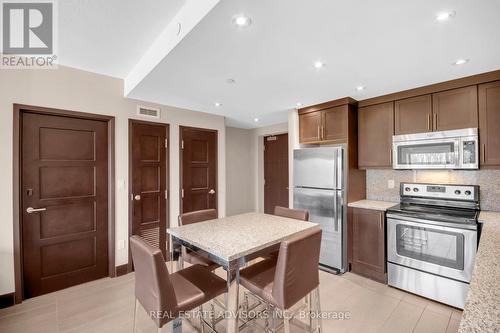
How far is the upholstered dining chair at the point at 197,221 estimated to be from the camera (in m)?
2.05

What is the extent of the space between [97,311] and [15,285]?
89cm

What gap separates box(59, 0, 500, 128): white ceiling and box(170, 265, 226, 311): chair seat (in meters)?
1.68

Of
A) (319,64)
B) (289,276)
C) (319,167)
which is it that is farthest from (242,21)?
(319,167)

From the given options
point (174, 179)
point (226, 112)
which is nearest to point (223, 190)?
point (174, 179)

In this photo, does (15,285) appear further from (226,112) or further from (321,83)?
(321,83)

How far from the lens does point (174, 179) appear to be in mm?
3465

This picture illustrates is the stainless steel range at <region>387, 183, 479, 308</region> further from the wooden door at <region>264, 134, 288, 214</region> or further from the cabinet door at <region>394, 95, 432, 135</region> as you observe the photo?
the wooden door at <region>264, 134, 288, 214</region>

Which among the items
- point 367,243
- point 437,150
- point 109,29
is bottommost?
point 367,243

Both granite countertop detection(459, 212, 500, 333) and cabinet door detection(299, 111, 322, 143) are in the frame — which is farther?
cabinet door detection(299, 111, 322, 143)

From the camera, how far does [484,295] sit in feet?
2.66

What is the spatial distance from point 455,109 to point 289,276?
8.38 ft

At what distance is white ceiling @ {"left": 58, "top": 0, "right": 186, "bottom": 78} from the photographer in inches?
63.4

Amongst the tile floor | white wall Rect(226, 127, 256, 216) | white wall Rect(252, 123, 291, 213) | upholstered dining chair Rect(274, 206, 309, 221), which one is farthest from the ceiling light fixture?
white wall Rect(226, 127, 256, 216)

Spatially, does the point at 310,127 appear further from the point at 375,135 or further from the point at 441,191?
the point at 441,191
